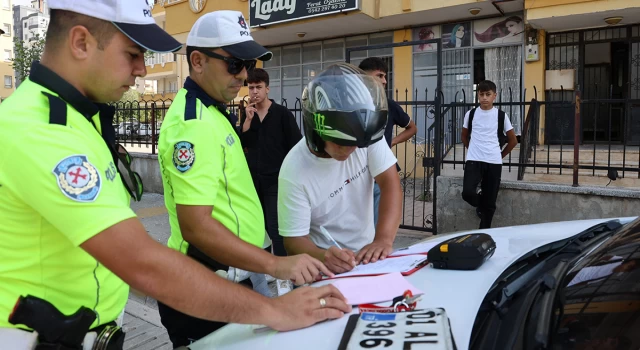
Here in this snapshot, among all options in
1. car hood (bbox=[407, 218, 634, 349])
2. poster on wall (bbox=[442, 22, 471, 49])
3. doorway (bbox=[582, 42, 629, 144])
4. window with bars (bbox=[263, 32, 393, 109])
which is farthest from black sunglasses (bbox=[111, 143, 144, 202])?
window with bars (bbox=[263, 32, 393, 109])

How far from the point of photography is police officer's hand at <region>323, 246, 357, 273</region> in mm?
1957

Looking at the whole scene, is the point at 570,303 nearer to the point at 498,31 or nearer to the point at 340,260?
the point at 340,260

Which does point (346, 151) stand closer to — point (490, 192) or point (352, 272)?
point (352, 272)

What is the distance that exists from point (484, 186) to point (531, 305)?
4.66 m

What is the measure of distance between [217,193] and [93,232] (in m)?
0.89

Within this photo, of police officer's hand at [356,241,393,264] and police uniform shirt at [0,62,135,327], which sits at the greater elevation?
police uniform shirt at [0,62,135,327]

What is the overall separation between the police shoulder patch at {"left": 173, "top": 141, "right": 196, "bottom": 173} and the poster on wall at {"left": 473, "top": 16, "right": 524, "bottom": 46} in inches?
414

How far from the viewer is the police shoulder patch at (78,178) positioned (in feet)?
3.58

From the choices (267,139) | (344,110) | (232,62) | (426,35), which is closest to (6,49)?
(426,35)

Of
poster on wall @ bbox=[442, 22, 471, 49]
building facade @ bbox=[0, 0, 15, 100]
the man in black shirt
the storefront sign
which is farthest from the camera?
building facade @ bbox=[0, 0, 15, 100]

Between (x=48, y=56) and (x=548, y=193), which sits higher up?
(x=48, y=56)

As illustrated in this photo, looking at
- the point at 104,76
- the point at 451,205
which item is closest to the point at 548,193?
the point at 451,205

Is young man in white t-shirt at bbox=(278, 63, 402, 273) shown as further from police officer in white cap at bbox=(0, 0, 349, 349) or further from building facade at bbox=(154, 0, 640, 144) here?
building facade at bbox=(154, 0, 640, 144)

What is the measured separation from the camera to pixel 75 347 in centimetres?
128
